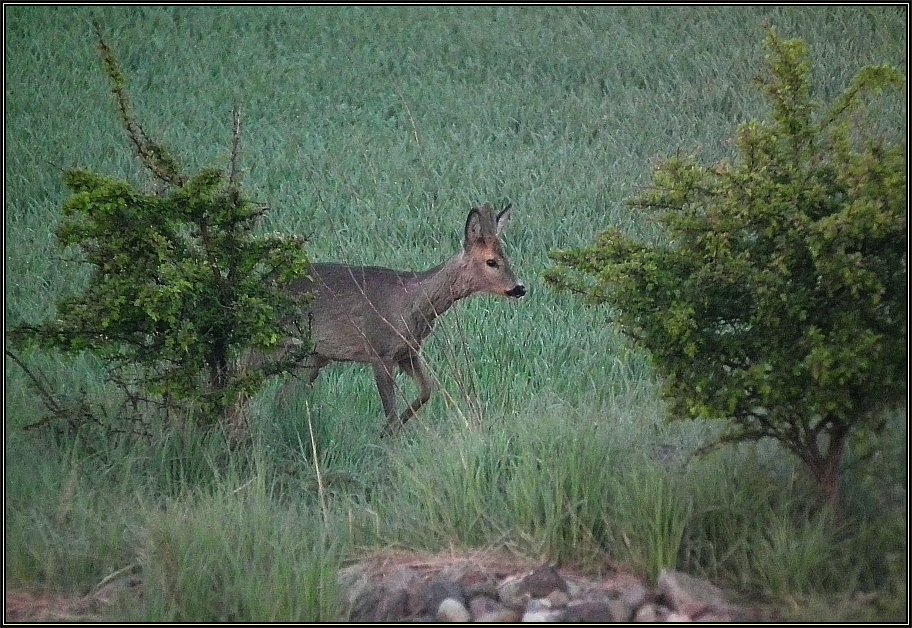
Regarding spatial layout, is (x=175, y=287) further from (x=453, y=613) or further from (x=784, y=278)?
(x=784, y=278)

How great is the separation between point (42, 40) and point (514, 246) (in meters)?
11.4

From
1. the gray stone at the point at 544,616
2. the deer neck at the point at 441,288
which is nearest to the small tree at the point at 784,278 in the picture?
the gray stone at the point at 544,616

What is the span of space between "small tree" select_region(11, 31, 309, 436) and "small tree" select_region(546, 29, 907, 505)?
224 cm

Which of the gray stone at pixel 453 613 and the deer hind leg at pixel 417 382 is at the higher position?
the deer hind leg at pixel 417 382

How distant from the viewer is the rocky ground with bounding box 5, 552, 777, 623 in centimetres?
532

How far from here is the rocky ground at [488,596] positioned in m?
5.32

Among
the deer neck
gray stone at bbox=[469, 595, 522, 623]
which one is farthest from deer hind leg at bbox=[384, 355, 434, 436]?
gray stone at bbox=[469, 595, 522, 623]

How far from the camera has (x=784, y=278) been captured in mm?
5945

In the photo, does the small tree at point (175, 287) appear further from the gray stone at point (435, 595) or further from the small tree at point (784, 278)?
the gray stone at point (435, 595)

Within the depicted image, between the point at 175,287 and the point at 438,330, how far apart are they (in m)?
3.53

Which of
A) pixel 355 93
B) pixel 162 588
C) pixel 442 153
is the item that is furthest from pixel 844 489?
pixel 355 93

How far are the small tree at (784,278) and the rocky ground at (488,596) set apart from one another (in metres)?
0.87

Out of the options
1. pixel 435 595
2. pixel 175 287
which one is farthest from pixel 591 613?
pixel 175 287

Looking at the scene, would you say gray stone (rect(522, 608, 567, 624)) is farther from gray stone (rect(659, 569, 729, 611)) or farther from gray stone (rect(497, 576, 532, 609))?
gray stone (rect(659, 569, 729, 611))
